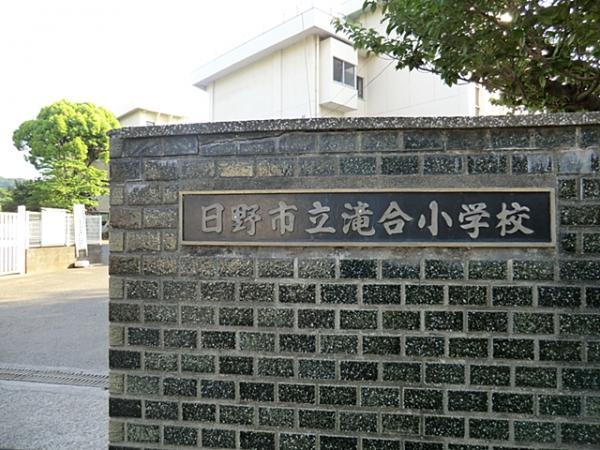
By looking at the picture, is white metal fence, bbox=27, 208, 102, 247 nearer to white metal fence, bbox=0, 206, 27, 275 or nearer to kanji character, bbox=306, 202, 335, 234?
white metal fence, bbox=0, 206, 27, 275

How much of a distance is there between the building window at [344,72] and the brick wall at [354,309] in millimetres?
14938

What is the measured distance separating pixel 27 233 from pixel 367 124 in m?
14.3

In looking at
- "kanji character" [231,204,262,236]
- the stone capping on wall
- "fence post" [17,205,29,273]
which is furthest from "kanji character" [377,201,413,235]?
"fence post" [17,205,29,273]

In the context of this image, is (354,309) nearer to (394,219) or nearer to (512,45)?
(394,219)

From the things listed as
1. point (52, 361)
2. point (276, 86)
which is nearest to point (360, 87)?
point (276, 86)

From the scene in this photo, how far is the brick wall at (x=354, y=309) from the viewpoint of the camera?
2.30m

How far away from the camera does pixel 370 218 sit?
2.42 m

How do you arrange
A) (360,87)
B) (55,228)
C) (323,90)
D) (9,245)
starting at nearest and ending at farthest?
1. (9,245)
2. (55,228)
3. (323,90)
4. (360,87)

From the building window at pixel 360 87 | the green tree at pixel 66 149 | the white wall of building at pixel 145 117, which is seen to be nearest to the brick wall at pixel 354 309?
the building window at pixel 360 87

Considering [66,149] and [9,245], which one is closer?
[9,245]

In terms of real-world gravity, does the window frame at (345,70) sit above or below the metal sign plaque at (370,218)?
above

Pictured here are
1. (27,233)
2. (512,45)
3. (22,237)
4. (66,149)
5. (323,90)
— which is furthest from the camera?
(66,149)

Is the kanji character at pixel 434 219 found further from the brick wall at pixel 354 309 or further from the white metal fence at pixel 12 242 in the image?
the white metal fence at pixel 12 242

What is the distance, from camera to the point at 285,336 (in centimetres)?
246
